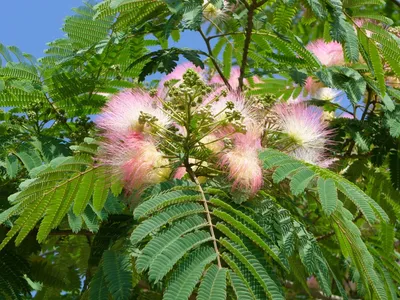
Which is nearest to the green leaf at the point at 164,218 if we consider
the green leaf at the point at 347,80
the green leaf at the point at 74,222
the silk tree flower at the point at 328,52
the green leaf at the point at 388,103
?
the green leaf at the point at 74,222

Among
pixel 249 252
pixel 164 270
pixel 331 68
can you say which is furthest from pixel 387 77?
pixel 164 270

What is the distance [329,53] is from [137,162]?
1.52 meters

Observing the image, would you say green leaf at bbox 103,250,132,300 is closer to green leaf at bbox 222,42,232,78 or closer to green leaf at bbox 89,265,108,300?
green leaf at bbox 89,265,108,300

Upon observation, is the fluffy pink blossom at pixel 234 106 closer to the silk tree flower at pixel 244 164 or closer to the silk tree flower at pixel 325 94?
the silk tree flower at pixel 244 164

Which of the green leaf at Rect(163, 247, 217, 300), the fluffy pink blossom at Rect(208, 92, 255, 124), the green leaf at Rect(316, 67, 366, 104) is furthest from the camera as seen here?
the green leaf at Rect(316, 67, 366, 104)

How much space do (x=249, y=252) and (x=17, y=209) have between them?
936mm

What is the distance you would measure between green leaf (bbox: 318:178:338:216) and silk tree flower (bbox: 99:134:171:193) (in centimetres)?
55

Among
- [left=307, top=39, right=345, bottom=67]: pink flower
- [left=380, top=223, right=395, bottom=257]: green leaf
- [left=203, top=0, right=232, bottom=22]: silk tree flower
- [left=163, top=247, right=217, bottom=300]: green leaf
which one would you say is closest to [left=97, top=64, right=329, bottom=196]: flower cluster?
[left=163, top=247, right=217, bottom=300]: green leaf

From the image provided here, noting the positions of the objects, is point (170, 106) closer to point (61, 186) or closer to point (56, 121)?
point (61, 186)

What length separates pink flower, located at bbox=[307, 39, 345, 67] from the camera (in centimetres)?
387

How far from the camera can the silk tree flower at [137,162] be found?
9.09 feet

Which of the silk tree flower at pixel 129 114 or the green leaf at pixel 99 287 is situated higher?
the silk tree flower at pixel 129 114

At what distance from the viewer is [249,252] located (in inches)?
97.3

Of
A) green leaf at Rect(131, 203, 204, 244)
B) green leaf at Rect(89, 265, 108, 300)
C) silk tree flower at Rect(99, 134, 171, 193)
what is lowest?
green leaf at Rect(89, 265, 108, 300)
